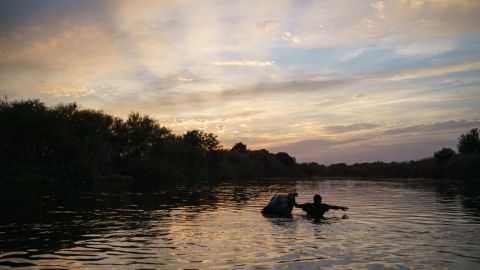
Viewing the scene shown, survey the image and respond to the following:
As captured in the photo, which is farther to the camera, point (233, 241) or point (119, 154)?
point (119, 154)

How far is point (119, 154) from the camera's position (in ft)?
303

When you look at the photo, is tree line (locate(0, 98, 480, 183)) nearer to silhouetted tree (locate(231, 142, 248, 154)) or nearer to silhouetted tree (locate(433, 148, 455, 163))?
silhouetted tree (locate(433, 148, 455, 163))

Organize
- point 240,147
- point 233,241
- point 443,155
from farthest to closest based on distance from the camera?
point 240,147 → point 443,155 → point 233,241

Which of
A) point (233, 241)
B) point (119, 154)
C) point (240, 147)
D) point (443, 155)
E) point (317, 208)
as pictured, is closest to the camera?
point (233, 241)

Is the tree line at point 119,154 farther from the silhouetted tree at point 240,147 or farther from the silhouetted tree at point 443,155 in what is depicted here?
the silhouetted tree at point 240,147

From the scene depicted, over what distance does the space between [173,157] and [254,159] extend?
175 feet

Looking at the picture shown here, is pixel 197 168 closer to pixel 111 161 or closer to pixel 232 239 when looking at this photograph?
pixel 111 161

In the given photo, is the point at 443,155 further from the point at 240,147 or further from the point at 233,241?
the point at 233,241

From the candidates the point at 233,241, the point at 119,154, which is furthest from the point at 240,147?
the point at 233,241

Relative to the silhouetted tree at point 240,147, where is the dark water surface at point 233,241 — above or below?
below

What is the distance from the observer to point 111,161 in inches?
3327

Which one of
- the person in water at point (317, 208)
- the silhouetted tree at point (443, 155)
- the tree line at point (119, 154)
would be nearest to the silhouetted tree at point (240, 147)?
the tree line at point (119, 154)

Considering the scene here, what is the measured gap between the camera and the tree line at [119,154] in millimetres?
66812

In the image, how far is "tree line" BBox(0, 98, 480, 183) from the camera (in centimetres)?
6681
